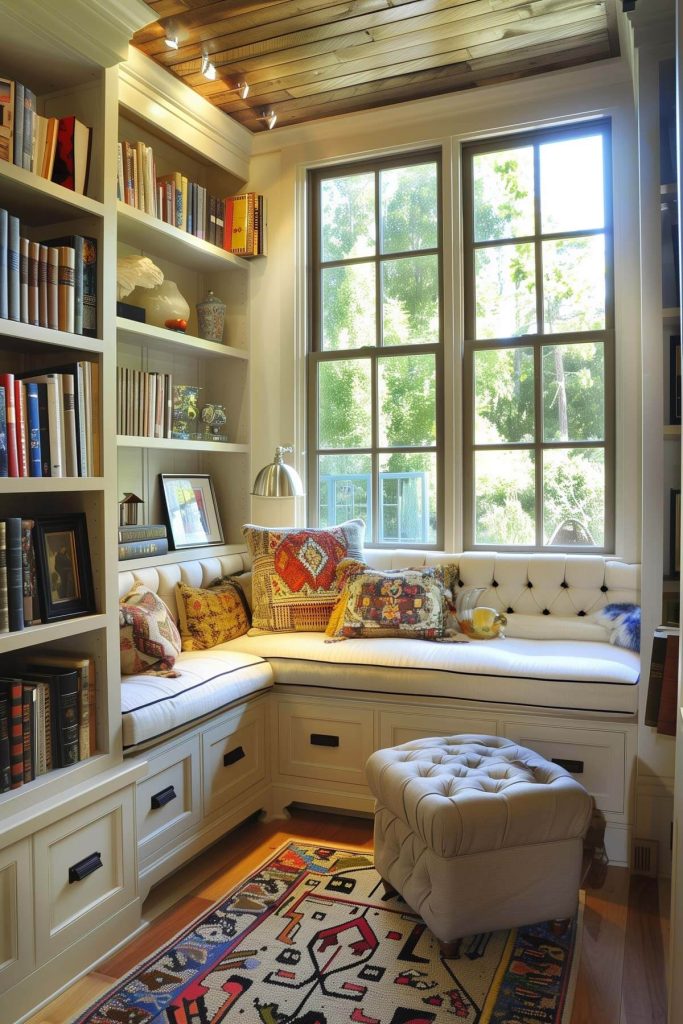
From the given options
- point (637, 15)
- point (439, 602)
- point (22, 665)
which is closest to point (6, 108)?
point (22, 665)

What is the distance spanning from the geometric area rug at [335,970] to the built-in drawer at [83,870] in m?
0.19

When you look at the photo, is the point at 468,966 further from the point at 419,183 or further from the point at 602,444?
the point at 419,183

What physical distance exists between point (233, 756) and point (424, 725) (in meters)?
0.71

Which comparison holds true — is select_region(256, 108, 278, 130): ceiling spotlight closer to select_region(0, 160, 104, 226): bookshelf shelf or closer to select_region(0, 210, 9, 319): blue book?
select_region(0, 160, 104, 226): bookshelf shelf

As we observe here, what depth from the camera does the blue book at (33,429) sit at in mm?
1997

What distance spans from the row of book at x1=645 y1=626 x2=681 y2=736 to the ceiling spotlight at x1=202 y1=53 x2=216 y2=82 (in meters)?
2.80

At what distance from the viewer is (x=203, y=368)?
3959 mm

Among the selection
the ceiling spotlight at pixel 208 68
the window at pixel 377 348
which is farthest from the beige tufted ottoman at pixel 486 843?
the ceiling spotlight at pixel 208 68

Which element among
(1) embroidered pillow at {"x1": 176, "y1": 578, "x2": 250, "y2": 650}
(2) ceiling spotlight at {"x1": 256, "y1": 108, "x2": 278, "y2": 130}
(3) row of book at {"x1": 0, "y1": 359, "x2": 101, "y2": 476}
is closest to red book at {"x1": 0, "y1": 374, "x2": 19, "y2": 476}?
(3) row of book at {"x1": 0, "y1": 359, "x2": 101, "y2": 476}

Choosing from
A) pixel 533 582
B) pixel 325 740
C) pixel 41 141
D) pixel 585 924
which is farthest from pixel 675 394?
pixel 41 141

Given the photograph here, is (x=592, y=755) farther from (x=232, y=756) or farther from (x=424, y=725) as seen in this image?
(x=232, y=756)

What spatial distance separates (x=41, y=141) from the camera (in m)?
2.13

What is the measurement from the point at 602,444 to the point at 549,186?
3.97 ft

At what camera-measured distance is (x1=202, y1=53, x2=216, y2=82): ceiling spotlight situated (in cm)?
313
